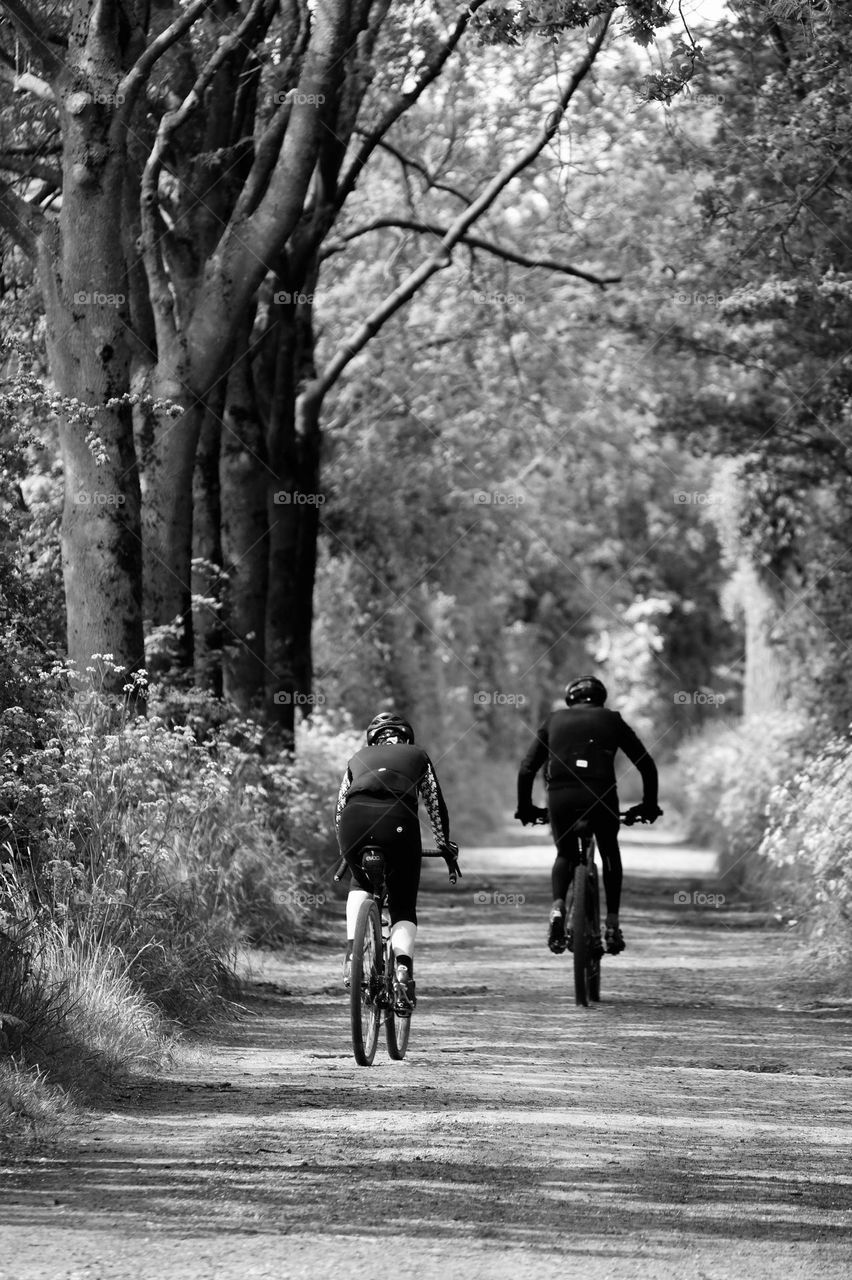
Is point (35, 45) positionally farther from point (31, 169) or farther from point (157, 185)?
point (157, 185)

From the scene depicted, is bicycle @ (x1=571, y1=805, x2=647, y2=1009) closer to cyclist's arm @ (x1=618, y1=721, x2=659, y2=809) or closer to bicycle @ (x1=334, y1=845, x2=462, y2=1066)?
cyclist's arm @ (x1=618, y1=721, x2=659, y2=809)

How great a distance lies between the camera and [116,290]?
43.2ft

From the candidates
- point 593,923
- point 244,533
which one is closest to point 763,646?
point 244,533

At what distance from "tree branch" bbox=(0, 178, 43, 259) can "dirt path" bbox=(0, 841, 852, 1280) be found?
521 centimetres

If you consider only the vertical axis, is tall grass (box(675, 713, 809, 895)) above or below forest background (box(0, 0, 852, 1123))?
below

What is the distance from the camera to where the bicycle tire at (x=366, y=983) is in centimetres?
948

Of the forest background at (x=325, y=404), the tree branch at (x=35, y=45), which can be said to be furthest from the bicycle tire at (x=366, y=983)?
the tree branch at (x=35, y=45)

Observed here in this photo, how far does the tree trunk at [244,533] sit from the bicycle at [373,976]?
9.33 metres

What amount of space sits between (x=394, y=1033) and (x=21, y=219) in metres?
6.48

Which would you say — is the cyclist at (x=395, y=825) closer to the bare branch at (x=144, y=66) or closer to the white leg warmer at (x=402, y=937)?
the white leg warmer at (x=402, y=937)

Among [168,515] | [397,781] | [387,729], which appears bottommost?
[397,781]

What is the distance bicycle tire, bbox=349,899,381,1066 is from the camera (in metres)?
9.48

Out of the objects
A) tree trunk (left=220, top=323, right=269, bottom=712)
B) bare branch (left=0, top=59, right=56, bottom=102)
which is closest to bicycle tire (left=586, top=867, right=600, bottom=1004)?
bare branch (left=0, top=59, right=56, bottom=102)

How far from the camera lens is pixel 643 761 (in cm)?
1239
